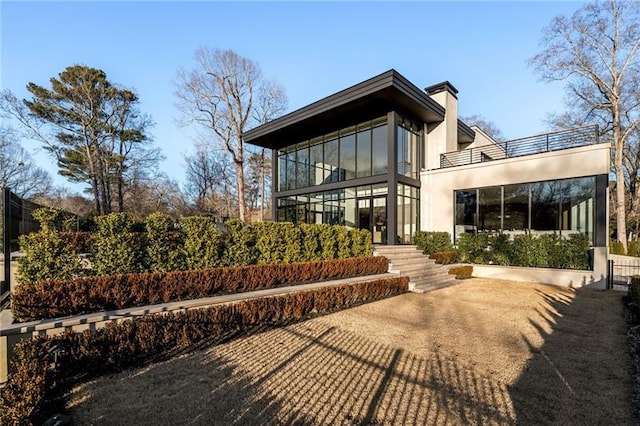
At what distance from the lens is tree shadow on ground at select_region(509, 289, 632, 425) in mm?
3073

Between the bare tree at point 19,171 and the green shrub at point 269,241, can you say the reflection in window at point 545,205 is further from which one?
the bare tree at point 19,171

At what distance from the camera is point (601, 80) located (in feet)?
64.6

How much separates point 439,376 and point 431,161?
1352 centimetres

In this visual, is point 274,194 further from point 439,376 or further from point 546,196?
point 439,376

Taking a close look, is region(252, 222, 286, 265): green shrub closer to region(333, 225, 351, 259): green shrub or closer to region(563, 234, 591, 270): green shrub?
region(333, 225, 351, 259): green shrub

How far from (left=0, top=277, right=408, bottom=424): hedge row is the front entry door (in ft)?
24.8

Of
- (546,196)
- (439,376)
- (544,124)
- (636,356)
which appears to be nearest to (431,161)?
(546,196)

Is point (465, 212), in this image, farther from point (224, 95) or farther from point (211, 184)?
point (211, 184)

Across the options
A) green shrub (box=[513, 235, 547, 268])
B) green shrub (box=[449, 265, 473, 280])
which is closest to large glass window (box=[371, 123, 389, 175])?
green shrub (box=[449, 265, 473, 280])

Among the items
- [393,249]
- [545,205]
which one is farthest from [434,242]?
[545,205]

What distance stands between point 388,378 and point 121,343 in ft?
12.0

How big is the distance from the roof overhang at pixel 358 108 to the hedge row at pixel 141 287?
7.98 metres

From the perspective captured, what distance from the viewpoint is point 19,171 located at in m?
29.2

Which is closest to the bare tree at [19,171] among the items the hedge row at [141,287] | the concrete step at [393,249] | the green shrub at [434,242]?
the hedge row at [141,287]
